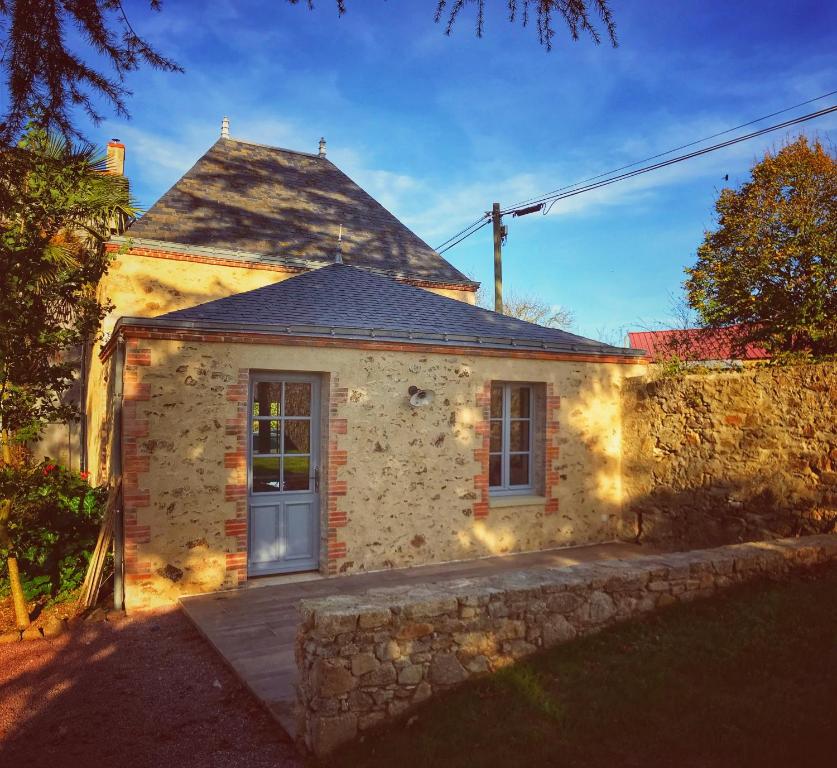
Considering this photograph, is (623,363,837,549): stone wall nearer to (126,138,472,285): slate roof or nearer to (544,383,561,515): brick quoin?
(544,383,561,515): brick quoin

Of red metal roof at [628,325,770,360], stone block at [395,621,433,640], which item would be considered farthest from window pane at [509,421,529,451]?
stone block at [395,621,433,640]

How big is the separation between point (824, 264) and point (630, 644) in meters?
8.84

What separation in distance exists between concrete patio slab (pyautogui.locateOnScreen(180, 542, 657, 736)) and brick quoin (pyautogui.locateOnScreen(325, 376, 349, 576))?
0.29m

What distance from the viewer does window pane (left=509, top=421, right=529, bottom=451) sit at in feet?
28.8

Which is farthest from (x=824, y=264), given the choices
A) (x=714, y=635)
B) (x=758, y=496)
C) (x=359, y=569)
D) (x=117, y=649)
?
(x=117, y=649)

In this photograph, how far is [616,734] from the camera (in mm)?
3346

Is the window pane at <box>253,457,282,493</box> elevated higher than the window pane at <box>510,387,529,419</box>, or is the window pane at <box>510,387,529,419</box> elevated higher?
the window pane at <box>510,387,529,419</box>

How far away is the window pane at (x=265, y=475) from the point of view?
7.10 m

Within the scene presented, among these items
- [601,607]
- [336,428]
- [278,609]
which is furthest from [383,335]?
[601,607]

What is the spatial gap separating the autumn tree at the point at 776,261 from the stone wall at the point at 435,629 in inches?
270

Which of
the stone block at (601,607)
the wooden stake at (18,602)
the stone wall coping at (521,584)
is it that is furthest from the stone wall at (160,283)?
the stone block at (601,607)

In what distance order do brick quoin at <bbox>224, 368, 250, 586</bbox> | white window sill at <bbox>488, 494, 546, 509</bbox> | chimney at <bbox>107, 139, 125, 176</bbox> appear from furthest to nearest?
chimney at <bbox>107, 139, 125, 176</bbox>, white window sill at <bbox>488, 494, 546, 509</bbox>, brick quoin at <bbox>224, 368, 250, 586</bbox>

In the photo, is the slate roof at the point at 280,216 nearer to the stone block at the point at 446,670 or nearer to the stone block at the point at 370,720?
the stone block at the point at 446,670

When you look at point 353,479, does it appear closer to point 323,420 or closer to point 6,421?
point 323,420
